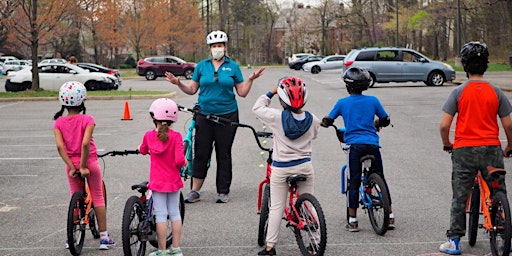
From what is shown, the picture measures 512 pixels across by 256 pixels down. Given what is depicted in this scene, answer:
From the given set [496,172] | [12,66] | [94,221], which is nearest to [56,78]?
[94,221]

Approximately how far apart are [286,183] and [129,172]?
5.60 meters

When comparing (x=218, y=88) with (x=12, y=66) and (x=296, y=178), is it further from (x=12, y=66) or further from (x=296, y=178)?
(x=12, y=66)

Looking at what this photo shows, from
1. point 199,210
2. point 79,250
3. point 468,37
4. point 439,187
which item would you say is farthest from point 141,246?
point 468,37

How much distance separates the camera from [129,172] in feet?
38.5

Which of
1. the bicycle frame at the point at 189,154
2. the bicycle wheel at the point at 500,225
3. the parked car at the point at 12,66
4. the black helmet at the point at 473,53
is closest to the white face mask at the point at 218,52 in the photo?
the bicycle frame at the point at 189,154

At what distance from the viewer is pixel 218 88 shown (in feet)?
30.0

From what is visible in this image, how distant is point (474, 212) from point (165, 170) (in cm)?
265

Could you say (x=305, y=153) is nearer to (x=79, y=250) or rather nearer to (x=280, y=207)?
(x=280, y=207)

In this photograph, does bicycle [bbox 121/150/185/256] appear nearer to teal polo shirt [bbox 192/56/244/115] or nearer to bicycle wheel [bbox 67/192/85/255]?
bicycle wheel [bbox 67/192/85/255]

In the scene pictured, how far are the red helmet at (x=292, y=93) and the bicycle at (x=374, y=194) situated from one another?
0.90 m

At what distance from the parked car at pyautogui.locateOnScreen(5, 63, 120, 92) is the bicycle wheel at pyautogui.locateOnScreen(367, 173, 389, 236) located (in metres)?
27.0

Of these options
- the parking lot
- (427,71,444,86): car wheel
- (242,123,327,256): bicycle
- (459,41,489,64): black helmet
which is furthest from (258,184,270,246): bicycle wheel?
(427,71,444,86): car wheel

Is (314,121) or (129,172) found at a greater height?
(314,121)

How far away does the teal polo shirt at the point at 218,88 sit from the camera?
9.15 m
